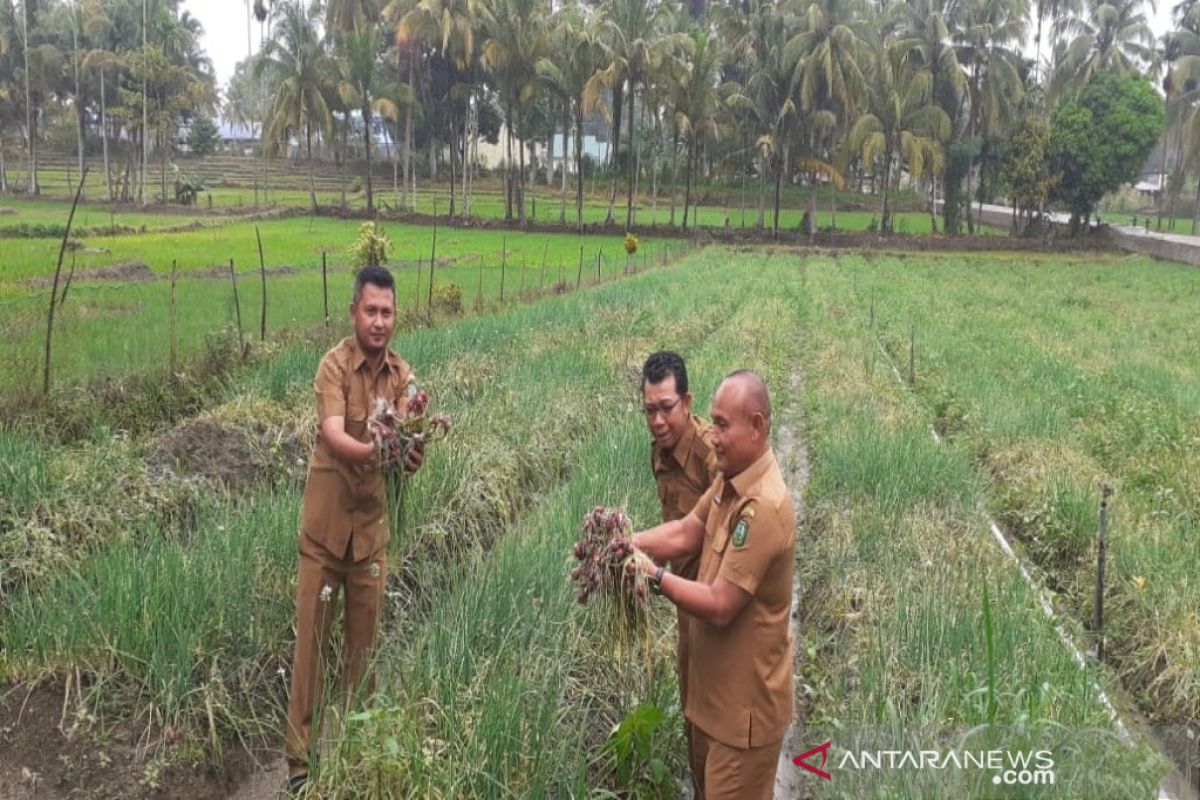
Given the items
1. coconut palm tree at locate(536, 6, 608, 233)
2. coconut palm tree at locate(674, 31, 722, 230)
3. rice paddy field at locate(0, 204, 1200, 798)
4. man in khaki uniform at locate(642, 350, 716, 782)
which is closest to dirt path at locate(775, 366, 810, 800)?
rice paddy field at locate(0, 204, 1200, 798)

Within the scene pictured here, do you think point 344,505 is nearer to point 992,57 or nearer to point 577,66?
point 577,66

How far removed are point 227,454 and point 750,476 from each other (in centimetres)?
481

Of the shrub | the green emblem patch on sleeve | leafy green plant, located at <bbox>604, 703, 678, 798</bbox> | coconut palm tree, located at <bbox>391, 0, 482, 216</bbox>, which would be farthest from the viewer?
coconut palm tree, located at <bbox>391, 0, 482, 216</bbox>

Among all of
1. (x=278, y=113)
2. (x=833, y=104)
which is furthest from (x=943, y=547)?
(x=278, y=113)

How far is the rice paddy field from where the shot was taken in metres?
2.97

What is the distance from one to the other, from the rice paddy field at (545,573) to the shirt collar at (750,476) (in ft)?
2.26

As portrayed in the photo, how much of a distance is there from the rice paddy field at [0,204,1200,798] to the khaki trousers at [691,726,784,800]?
0.33 metres

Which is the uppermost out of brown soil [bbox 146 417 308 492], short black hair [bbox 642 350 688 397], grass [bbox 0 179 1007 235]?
grass [bbox 0 179 1007 235]

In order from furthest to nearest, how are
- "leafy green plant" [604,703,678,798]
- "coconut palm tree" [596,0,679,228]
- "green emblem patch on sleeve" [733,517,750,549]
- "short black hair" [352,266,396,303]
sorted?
1. "coconut palm tree" [596,0,679,228]
2. "short black hair" [352,266,396,303]
3. "leafy green plant" [604,703,678,798]
4. "green emblem patch on sleeve" [733,517,750,549]

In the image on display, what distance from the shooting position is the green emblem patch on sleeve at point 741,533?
2.39 metres

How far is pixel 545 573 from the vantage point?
400cm

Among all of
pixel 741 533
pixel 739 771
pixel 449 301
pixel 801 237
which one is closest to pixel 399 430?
pixel 741 533

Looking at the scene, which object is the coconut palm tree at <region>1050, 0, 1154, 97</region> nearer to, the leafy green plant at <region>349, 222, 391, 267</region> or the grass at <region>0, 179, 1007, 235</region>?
the grass at <region>0, 179, 1007, 235</region>

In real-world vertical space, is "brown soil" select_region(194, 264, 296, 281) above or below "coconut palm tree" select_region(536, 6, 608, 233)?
below
